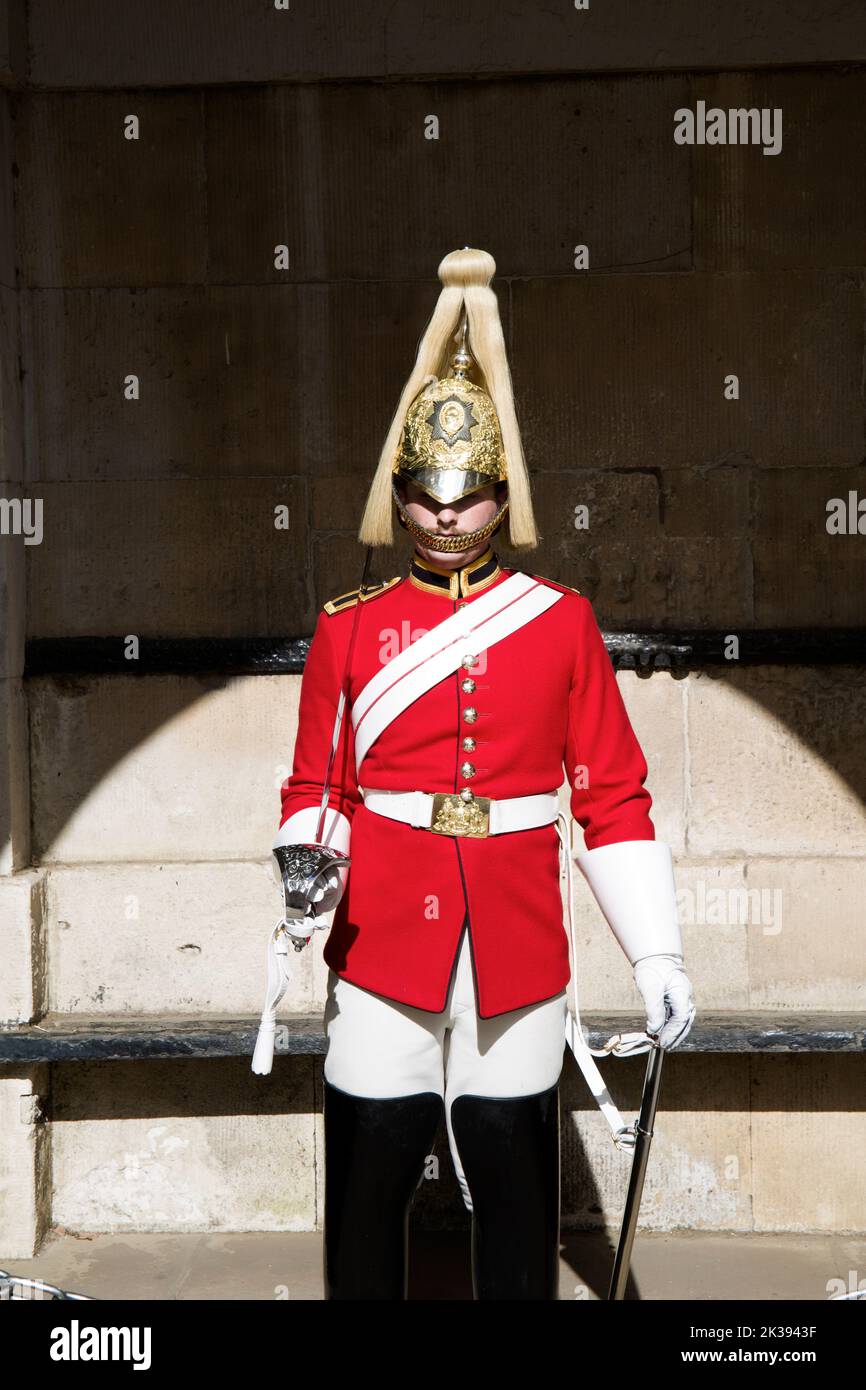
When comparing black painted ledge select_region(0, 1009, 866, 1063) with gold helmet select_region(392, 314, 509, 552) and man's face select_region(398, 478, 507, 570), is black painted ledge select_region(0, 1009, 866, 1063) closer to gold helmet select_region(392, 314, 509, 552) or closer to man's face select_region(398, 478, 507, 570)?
man's face select_region(398, 478, 507, 570)

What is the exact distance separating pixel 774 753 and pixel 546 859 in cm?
164

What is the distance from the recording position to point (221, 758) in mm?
4469

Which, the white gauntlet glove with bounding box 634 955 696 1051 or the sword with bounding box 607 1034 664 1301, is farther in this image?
the sword with bounding box 607 1034 664 1301

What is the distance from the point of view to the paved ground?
4047 millimetres

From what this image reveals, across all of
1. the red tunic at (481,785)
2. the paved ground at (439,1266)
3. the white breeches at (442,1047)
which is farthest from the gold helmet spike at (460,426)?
the paved ground at (439,1266)

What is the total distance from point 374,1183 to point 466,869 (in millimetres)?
650

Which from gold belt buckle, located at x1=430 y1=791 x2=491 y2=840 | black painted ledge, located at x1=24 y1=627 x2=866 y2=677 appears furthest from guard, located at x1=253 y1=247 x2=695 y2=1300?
black painted ledge, located at x1=24 y1=627 x2=866 y2=677

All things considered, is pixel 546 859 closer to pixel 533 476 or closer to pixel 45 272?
pixel 533 476

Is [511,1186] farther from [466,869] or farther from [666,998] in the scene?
[466,869]

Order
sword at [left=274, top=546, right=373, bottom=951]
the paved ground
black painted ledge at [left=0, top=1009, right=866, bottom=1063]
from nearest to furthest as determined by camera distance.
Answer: sword at [left=274, top=546, right=373, bottom=951], the paved ground, black painted ledge at [left=0, top=1009, right=866, bottom=1063]

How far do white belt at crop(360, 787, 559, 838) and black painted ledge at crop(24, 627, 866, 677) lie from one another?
4.72 ft

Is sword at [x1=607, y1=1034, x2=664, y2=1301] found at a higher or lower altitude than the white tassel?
lower

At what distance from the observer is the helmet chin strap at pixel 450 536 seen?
295 cm
